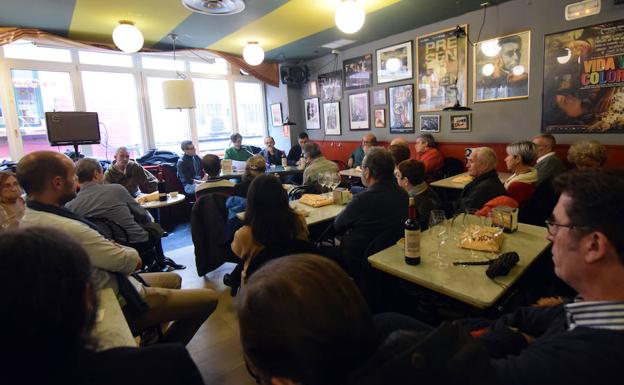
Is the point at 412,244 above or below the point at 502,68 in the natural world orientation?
below

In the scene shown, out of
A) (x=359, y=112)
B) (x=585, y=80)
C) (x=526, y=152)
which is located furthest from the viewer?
(x=359, y=112)

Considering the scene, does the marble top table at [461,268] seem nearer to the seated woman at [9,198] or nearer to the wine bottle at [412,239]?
the wine bottle at [412,239]

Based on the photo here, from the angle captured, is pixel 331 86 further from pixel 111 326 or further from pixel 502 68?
pixel 111 326

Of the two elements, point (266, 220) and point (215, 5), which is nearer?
point (266, 220)

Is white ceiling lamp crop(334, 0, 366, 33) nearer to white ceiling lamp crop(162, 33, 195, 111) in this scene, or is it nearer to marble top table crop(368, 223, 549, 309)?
marble top table crop(368, 223, 549, 309)

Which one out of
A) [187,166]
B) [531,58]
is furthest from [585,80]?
[187,166]

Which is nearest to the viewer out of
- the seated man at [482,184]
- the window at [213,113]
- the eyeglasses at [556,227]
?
the eyeglasses at [556,227]

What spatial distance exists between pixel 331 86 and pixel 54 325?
656cm

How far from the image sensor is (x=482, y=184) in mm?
2555

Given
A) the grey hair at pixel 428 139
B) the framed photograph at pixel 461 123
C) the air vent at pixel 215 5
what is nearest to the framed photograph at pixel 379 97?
the grey hair at pixel 428 139

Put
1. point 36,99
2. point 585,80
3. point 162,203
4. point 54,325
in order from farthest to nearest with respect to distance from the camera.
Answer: point 36,99
point 585,80
point 162,203
point 54,325

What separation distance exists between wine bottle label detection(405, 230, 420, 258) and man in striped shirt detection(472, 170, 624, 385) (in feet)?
1.96

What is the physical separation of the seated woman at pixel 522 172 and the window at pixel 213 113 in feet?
18.6

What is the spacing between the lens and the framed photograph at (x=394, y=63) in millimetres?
5312
